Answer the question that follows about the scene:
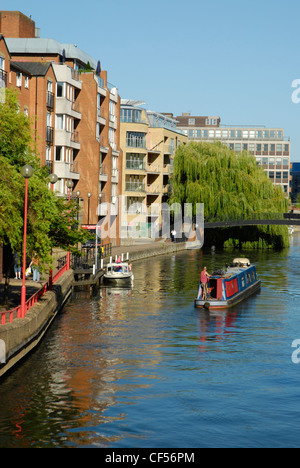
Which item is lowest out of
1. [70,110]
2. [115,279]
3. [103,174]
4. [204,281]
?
[115,279]

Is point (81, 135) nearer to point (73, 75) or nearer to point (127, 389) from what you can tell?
point (73, 75)

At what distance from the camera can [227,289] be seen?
47.3 metres

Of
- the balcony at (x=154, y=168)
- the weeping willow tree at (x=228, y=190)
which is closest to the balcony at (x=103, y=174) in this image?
the weeping willow tree at (x=228, y=190)

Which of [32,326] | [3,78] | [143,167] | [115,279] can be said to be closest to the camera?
[32,326]

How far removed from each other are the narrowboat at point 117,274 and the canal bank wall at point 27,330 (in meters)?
14.2

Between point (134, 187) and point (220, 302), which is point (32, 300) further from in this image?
point (134, 187)

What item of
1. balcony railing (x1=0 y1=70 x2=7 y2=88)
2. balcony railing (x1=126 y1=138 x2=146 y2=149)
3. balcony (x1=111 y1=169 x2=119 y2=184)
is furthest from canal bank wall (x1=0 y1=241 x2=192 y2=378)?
balcony railing (x1=126 y1=138 x2=146 y2=149)

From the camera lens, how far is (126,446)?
66.1 ft

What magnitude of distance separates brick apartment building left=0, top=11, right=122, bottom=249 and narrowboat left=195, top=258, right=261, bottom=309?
19.1 metres

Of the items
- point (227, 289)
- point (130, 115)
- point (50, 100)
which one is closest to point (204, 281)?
point (227, 289)

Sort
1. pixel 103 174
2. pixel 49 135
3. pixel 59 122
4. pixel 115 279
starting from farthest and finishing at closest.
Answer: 1. pixel 103 174
2. pixel 59 122
3. pixel 49 135
4. pixel 115 279

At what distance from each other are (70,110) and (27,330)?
4758cm

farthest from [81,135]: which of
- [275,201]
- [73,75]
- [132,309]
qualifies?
[132,309]

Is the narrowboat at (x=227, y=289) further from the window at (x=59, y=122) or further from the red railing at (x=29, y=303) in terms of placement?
the window at (x=59, y=122)
